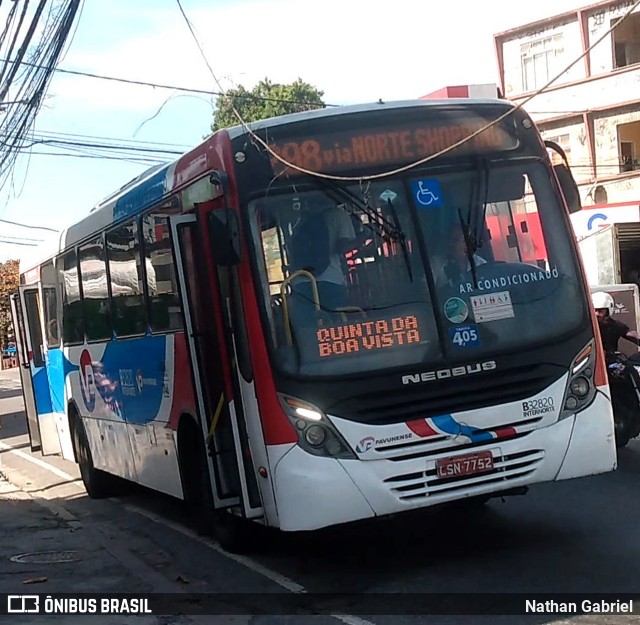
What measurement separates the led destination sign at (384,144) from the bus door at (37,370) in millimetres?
8590

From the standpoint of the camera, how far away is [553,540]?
307 inches

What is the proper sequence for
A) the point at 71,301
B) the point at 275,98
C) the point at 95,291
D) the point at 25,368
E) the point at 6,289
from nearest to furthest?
1. the point at 95,291
2. the point at 71,301
3. the point at 25,368
4. the point at 275,98
5. the point at 6,289

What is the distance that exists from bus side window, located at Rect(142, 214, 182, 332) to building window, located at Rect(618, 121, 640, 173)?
83.0 ft

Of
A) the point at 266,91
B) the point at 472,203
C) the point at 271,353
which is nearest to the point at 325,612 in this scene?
the point at 271,353

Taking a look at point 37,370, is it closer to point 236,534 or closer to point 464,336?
point 236,534

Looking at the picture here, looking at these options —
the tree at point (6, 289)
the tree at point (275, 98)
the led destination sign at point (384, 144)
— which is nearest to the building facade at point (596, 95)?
the tree at point (275, 98)

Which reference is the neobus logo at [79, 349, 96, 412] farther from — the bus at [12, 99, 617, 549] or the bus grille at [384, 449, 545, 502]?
the bus grille at [384, 449, 545, 502]

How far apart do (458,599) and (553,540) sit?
5.40ft

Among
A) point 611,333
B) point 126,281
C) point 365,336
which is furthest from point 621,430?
point 126,281

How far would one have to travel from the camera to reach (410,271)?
7.12m

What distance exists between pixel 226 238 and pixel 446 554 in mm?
2817

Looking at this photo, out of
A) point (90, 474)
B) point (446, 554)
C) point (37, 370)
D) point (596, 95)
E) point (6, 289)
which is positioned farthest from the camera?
point (6, 289)

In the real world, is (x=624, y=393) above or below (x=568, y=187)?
below

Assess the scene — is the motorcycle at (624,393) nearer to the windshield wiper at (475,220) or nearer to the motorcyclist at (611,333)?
the motorcyclist at (611,333)
